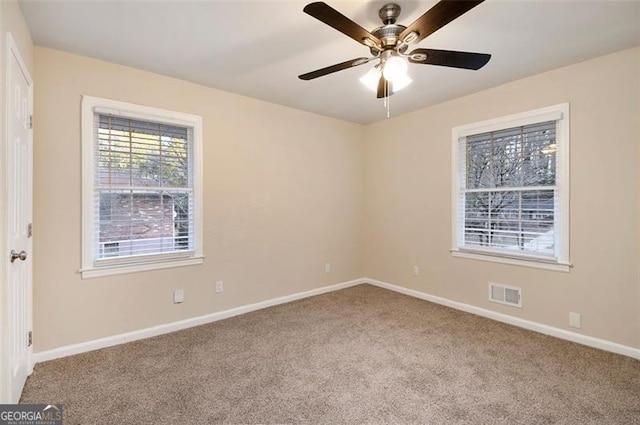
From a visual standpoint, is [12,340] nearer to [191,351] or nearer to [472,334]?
[191,351]

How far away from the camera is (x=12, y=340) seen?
72.1 inches

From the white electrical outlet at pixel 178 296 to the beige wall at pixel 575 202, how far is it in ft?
9.16

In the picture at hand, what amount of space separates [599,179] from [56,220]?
4.52 meters

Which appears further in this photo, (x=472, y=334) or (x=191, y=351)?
(x=472, y=334)

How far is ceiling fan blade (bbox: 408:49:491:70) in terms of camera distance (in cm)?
184

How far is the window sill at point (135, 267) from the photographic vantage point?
8.66 feet

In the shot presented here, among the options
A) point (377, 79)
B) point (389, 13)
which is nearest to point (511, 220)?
point (377, 79)

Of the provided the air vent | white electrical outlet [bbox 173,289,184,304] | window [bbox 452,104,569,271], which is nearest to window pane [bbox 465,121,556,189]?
window [bbox 452,104,569,271]

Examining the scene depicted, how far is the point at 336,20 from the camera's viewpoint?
160 centimetres

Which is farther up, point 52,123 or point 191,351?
point 52,123

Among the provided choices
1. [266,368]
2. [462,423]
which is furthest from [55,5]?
[462,423]

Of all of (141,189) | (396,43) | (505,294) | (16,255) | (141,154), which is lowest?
(505,294)

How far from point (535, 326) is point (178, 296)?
139 inches

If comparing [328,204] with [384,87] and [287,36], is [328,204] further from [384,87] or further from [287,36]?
[287,36]
